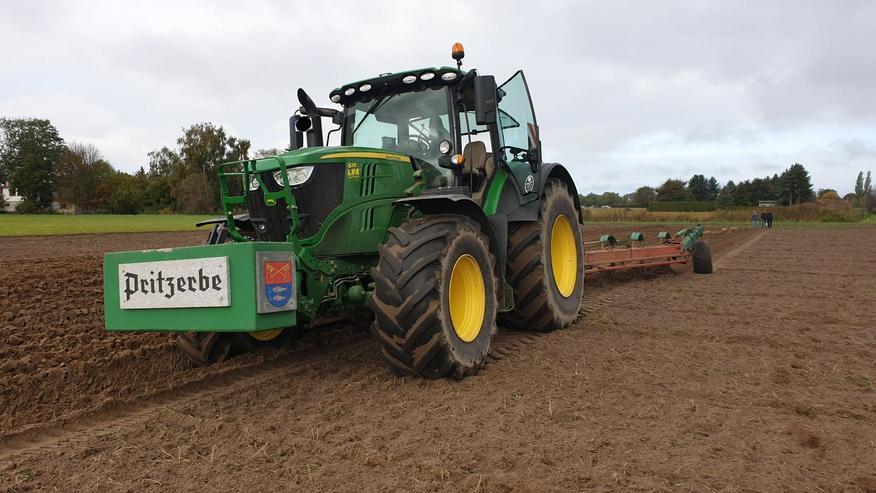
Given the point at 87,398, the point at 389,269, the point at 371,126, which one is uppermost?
the point at 371,126

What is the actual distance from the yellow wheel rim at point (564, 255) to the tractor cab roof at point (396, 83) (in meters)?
2.26

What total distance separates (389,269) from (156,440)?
169 centimetres

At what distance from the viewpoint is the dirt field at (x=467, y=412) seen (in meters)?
2.89

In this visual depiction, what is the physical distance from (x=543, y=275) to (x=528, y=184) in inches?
37.4

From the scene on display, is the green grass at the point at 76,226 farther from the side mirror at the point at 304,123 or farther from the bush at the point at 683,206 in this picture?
the bush at the point at 683,206

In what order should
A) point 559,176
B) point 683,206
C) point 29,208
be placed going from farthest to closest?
point 29,208
point 683,206
point 559,176

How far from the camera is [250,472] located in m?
2.96

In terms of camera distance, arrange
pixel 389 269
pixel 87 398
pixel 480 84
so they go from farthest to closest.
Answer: pixel 480 84, pixel 87 398, pixel 389 269

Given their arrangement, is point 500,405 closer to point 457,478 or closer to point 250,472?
point 457,478

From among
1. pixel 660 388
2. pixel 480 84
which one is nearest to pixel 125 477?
pixel 660 388

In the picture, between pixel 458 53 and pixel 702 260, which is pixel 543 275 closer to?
pixel 458 53

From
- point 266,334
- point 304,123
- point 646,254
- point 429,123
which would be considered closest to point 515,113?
point 429,123

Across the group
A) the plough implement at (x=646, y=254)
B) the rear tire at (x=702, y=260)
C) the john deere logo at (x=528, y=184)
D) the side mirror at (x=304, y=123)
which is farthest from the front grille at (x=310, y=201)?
the rear tire at (x=702, y=260)

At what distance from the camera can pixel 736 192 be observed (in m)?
97.9
